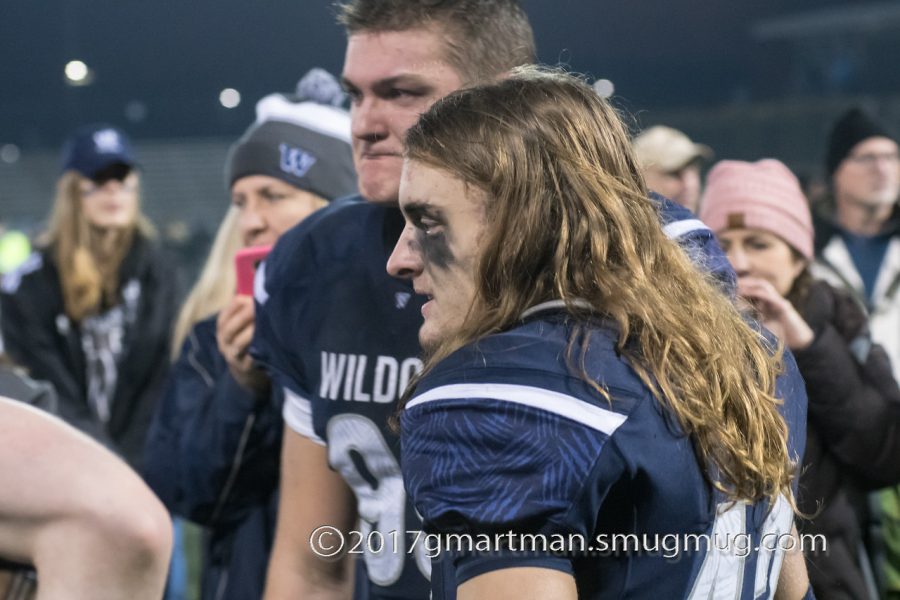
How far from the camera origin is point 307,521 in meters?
2.07

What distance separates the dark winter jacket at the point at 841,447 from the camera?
2.61 m

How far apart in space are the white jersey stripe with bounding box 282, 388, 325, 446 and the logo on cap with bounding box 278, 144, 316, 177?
0.97 meters

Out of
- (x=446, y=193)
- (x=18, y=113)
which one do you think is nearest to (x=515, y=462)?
(x=446, y=193)

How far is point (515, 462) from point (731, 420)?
0.28m

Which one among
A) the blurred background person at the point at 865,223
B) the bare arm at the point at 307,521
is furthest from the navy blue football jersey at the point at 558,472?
the blurred background person at the point at 865,223

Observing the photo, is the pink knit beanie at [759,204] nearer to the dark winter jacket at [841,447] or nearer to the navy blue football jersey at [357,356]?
the dark winter jacket at [841,447]

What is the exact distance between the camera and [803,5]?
44.6ft

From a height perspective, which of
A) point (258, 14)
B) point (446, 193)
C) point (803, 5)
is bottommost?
point (446, 193)

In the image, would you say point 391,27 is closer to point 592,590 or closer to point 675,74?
point 592,590

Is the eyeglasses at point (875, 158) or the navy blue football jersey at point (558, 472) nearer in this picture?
the navy blue football jersey at point (558, 472)

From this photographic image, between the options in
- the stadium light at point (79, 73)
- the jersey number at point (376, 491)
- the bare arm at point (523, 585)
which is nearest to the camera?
the bare arm at point (523, 585)

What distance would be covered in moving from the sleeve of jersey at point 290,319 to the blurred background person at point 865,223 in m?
2.07

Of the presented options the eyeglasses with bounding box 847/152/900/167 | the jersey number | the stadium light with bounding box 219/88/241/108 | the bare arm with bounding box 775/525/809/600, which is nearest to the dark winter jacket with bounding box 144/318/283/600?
the jersey number

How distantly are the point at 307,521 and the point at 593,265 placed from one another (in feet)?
3.15
